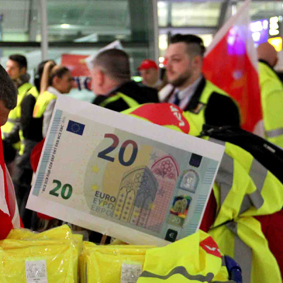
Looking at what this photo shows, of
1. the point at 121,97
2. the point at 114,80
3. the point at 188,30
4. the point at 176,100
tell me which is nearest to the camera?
the point at 121,97

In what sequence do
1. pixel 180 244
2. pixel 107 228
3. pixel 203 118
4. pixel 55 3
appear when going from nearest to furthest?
pixel 180 244 < pixel 107 228 < pixel 203 118 < pixel 55 3

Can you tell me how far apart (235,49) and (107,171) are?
6.94 ft

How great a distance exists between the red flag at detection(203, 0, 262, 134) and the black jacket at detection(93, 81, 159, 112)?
577 millimetres

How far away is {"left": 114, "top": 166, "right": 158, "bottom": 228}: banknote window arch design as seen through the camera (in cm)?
147

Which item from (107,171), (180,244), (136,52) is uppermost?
(107,171)

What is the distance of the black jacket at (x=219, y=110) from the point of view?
3.09 metres

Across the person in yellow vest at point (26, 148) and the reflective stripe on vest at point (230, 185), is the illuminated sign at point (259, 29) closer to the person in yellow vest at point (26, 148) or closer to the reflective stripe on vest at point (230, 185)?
the person in yellow vest at point (26, 148)

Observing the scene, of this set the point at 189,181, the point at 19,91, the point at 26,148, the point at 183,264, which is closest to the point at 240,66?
the point at 26,148

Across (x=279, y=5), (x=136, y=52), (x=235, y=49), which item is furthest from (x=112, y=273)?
(x=279, y=5)

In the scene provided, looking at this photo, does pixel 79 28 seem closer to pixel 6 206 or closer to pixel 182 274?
pixel 6 206

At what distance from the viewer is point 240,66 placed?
11.1 feet

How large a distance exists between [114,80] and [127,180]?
1620mm

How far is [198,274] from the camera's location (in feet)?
4.29

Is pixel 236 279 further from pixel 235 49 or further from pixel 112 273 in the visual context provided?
pixel 235 49
